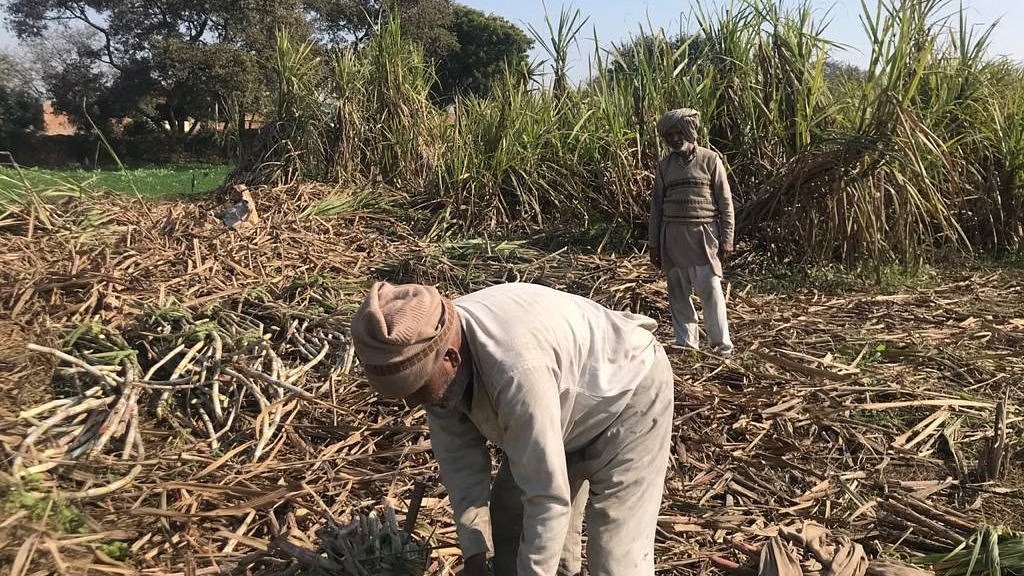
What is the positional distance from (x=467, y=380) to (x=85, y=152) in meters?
31.0

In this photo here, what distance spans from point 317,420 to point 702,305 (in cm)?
241

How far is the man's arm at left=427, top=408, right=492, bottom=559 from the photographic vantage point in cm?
185

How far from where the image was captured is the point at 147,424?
3.33 metres

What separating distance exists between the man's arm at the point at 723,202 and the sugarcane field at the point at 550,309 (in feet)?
0.06

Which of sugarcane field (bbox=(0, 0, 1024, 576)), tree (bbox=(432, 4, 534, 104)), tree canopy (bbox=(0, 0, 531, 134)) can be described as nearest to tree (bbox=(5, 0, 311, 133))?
tree canopy (bbox=(0, 0, 531, 134))

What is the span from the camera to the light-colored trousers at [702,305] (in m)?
4.41

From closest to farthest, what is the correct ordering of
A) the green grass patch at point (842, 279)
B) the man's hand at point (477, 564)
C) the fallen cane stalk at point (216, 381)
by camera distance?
1. the man's hand at point (477, 564)
2. the fallen cane stalk at point (216, 381)
3. the green grass patch at point (842, 279)

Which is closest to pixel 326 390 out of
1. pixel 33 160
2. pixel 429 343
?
pixel 429 343

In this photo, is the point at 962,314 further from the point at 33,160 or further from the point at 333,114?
the point at 33,160

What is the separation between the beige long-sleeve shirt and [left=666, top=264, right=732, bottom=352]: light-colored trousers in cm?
254

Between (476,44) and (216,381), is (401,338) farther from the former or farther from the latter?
(476,44)

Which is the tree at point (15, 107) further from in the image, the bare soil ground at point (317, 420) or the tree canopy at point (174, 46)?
the bare soil ground at point (317, 420)

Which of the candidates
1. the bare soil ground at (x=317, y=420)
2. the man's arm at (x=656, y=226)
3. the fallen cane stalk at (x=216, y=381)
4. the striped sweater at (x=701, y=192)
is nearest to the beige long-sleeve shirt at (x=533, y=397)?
the bare soil ground at (x=317, y=420)

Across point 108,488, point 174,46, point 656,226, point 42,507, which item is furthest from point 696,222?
point 174,46
